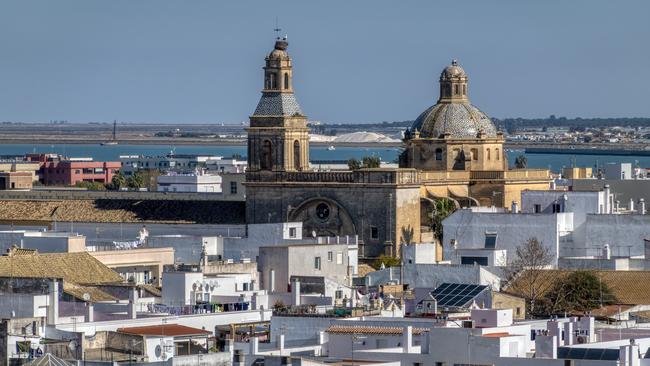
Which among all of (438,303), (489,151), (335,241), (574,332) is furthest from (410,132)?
(574,332)

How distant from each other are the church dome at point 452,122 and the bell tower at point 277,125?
4.50m

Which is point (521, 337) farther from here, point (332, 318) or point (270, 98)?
point (270, 98)

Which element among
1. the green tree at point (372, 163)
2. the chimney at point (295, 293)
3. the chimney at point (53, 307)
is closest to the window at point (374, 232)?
the green tree at point (372, 163)

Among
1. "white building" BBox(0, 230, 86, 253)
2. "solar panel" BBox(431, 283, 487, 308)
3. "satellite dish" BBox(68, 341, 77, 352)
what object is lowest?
"satellite dish" BBox(68, 341, 77, 352)

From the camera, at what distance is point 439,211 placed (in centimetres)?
8606

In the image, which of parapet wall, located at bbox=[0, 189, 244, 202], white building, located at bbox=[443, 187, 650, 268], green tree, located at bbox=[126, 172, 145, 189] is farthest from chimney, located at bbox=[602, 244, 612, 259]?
green tree, located at bbox=[126, 172, 145, 189]

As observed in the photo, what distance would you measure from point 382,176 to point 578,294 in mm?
29640

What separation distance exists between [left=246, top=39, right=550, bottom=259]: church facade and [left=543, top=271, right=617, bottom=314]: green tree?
26065 mm

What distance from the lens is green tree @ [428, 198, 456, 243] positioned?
8464 centimetres

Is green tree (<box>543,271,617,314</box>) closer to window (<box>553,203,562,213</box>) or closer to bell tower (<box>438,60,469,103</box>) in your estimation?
window (<box>553,203,562,213</box>)

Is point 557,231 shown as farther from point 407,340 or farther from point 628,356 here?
point 628,356

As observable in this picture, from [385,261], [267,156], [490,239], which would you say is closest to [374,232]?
[267,156]

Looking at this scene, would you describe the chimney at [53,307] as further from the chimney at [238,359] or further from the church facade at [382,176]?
the church facade at [382,176]

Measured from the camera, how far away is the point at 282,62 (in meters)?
89.1
